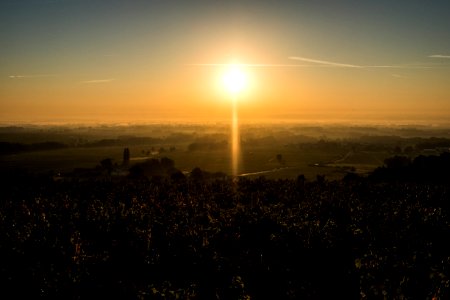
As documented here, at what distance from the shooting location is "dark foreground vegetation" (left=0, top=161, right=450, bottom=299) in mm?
18734

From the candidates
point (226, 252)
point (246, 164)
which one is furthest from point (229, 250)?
point (246, 164)

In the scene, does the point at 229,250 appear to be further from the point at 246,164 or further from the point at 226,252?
the point at 246,164

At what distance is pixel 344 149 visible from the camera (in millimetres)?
194500

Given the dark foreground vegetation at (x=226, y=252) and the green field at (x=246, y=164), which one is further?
the green field at (x=246, y=164)

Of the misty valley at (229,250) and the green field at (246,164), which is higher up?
the misty valley at (229,250)

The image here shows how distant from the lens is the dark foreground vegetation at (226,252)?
61.5 ft

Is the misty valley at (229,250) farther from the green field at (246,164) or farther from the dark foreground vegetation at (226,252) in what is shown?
the green field at (246,164)

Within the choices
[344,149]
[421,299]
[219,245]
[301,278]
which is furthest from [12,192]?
[344,149]

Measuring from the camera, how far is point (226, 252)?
85.3 feet

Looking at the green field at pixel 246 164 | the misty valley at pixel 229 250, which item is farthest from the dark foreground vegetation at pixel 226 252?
the green field at pixel 246 164

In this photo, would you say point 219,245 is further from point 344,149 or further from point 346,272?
point 344,149

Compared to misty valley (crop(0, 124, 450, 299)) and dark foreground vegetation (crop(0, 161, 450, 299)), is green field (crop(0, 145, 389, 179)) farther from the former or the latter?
dark foreground vegetation (crop(0, 161, 450, 299))

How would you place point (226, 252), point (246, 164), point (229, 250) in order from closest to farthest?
point (226, 252) → point (229, 250) → point (246, 164)

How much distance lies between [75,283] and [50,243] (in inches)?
308
